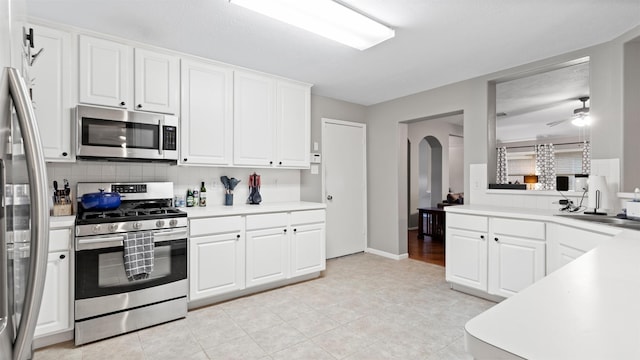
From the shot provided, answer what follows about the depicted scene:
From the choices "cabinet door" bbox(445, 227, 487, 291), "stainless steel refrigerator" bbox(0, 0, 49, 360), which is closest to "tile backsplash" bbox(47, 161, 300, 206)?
"cabinet door" bbox(445, 227, 487, 291)

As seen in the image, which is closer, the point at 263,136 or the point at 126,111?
the point at 126,111

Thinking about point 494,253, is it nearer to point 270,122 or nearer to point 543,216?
point 543,216

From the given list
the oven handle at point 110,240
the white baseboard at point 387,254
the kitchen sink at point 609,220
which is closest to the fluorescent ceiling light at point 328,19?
the oven handle at point 110,240

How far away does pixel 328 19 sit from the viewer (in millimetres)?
2242

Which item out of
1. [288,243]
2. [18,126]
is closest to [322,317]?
[288,243]

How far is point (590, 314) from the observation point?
0.67 meters

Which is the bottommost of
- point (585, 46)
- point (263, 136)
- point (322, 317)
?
point (322, 317)

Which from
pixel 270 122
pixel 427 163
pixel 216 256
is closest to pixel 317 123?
pixel 270 122

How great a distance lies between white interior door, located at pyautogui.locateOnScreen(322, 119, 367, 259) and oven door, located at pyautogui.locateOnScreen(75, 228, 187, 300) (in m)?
2.25

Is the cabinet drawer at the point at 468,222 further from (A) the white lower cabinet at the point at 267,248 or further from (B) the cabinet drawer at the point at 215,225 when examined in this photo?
(B) the cabinet drawer at the point at 215,225

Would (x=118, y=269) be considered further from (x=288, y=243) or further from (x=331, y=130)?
(x=331, y=130)

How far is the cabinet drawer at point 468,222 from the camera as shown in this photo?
2.95 meters

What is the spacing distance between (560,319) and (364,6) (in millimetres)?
2138

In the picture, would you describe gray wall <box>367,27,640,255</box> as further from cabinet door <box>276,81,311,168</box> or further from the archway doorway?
the archway doorway
